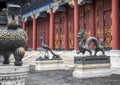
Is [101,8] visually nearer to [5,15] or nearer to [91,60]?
[91,60]

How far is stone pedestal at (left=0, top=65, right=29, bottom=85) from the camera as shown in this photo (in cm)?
323

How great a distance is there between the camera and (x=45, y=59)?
1523 centimetres

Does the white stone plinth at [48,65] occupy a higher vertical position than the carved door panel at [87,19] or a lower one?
lower

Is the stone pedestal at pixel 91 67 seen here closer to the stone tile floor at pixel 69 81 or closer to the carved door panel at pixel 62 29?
the stone tile floor at pixel 69 81

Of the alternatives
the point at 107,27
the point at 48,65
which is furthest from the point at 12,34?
the point at 107,27

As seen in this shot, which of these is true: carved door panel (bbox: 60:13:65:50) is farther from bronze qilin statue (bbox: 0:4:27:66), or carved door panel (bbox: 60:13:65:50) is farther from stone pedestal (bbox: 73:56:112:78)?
bronze qilin statue (bbox: 0:4:27:66)

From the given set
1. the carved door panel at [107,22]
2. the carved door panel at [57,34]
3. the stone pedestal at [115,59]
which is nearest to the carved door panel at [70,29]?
the carved door panel at [57,34]

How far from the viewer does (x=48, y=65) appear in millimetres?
15305

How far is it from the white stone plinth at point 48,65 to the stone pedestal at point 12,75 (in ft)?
38.7

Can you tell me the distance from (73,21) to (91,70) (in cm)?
1412

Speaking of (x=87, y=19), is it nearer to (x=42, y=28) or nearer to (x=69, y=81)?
(x=42, y=28)

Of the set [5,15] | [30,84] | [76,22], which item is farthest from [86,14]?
[5,15]

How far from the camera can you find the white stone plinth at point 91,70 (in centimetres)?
1106

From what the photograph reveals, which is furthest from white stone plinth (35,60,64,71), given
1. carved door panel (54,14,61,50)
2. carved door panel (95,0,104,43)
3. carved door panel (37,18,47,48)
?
carved door panel (37,18,47,48)
